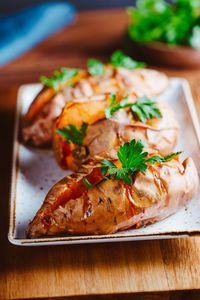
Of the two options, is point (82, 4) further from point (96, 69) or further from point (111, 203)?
point (111, 203)

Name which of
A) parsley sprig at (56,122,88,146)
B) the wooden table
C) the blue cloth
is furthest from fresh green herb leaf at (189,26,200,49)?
the wooden table

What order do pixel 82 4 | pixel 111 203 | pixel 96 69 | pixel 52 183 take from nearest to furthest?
pixel 111 203, pixel 52 183, pixel 96 69, pixel 82 4

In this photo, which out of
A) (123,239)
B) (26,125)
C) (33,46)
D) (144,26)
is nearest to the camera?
(123,239)

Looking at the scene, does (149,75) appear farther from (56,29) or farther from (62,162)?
(56,29)

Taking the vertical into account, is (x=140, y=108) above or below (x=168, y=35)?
below

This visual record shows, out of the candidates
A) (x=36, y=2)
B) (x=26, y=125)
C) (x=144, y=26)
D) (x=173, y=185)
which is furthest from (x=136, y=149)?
(x=36, y=2)

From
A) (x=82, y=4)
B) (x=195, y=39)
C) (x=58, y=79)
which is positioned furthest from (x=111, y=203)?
(x=82, y=4)
